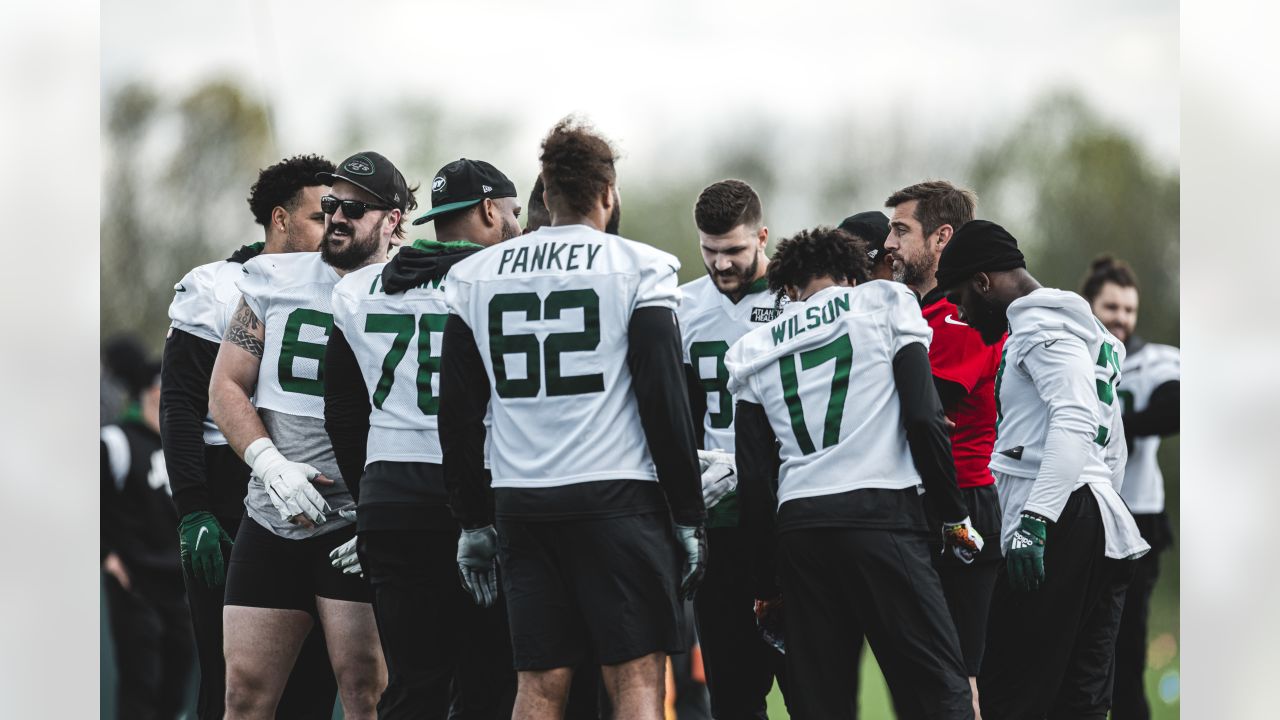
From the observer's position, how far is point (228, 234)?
12.0m

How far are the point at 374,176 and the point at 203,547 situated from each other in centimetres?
145

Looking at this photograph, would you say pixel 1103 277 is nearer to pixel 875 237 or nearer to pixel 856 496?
pixel 875 237

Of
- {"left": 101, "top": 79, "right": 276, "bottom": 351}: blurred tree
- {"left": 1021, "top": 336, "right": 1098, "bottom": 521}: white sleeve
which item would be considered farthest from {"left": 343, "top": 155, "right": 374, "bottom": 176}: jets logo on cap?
{"left": 101, "top": 79, "right": 276, "bottom": 351}: blurred tree

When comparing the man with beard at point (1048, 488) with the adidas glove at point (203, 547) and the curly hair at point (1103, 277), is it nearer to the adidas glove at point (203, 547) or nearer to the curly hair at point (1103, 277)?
the adidas glove at point (203, 547)

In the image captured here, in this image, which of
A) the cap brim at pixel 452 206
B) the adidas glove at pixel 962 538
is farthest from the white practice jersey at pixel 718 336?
the adidas glove at pixel 962 538

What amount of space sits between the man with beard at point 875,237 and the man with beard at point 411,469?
158 centimetres

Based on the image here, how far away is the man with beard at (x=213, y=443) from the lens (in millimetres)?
4902

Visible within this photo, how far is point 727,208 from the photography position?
16.3 feet

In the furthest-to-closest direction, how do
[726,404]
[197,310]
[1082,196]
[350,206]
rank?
[1082,196] → [197,310] → [726,404] → [350,206]

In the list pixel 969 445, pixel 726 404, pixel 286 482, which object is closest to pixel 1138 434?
pixel 969 445
